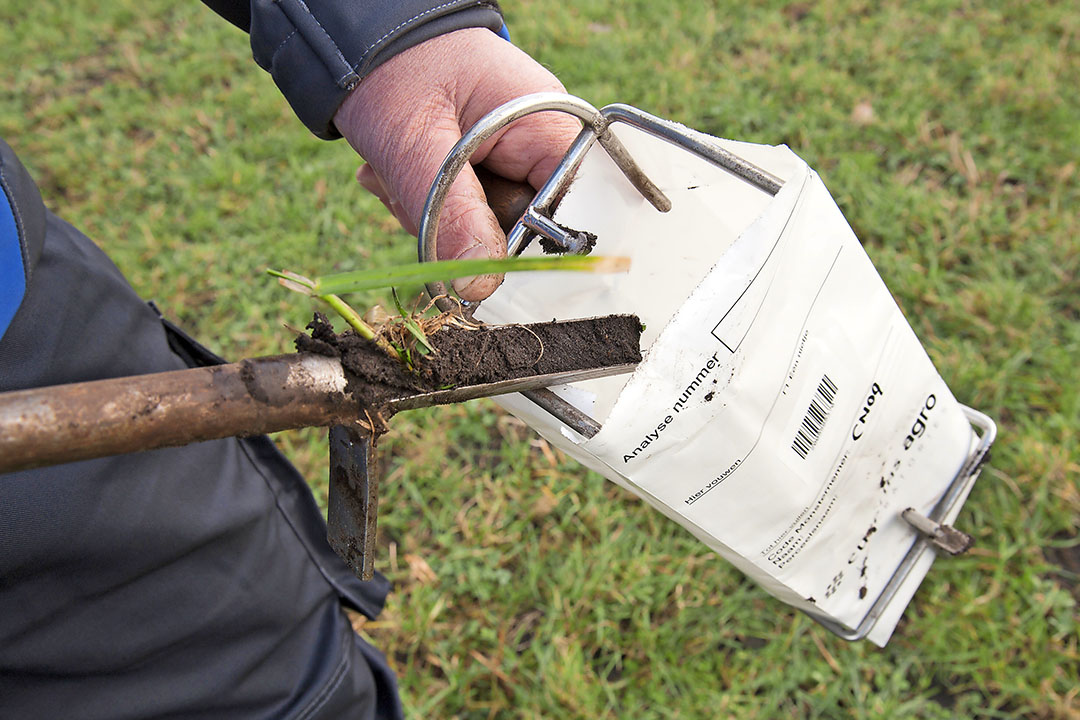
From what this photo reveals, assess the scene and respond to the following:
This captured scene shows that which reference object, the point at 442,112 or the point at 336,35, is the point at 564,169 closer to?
the point at 442,112

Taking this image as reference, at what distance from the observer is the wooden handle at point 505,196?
1.26 meters

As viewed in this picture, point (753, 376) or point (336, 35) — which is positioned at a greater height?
point (336, 35)

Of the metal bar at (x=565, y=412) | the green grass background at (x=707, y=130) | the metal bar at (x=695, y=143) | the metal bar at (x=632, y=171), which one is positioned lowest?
the green grass background at (x=707, y=130)

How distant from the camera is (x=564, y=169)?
109 centimetres

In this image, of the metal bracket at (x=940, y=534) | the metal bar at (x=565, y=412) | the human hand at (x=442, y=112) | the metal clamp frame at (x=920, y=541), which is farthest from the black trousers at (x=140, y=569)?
the metal bracket at (x=940, y=534)

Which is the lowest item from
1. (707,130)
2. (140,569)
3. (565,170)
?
(140,569)

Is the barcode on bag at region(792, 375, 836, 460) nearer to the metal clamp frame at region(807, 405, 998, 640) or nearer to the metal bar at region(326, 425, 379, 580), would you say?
the metal clamp frame at region(807, 405, 998, 640)

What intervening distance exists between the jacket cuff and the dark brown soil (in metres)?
0.56

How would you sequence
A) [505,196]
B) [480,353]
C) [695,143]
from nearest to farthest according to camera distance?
1. [480,353]
2. [695,143]
3. [505,196]

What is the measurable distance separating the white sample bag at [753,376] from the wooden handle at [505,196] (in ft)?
0.37

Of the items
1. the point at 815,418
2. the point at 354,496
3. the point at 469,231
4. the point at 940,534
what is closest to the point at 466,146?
the point at 469,231

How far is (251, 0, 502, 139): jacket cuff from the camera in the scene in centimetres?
114

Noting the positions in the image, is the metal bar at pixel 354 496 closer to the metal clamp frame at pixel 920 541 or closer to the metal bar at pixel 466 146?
the metal bar at pixel 466 146

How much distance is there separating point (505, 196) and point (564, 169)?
0.69 ft
